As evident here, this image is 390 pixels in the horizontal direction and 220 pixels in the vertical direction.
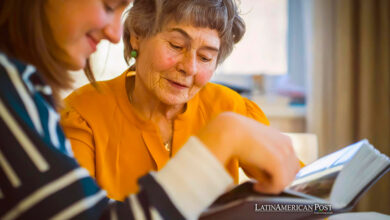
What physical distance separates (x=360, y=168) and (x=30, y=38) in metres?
0.63

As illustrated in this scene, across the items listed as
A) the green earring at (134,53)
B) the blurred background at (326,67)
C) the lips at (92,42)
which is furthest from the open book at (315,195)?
the blurred background at (326,67)

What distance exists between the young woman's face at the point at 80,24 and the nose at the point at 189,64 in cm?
52

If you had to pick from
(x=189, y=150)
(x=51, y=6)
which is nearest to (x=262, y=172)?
(x=189, y=150)

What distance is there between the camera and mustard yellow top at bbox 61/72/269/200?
1.04 meters

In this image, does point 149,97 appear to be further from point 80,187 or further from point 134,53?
point 80,187

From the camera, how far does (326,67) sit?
7.75ft

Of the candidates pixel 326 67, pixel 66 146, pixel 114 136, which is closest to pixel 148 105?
pixel 114 136

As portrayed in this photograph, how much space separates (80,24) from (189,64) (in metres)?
0.60

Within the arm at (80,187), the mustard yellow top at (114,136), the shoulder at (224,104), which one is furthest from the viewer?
the shoulder at (224,104)

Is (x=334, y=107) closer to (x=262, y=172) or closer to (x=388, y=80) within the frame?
(x=388, y=80)

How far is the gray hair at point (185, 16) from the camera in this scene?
1.08 metres

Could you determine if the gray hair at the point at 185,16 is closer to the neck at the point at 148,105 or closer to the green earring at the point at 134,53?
the green earring at the point at 134,53

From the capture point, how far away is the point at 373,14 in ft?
7.36

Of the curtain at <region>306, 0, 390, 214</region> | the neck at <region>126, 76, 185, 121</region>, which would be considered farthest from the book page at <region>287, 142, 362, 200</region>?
the curtain at <region>306, 0, 390, 214</region>
